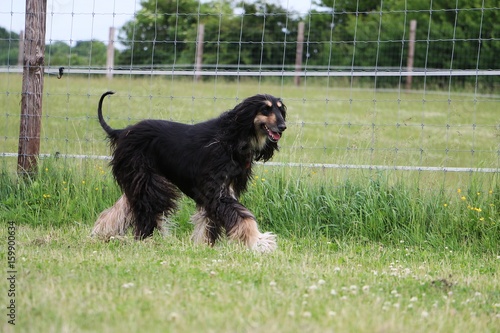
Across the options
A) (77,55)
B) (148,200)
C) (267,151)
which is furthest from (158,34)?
(267,151)

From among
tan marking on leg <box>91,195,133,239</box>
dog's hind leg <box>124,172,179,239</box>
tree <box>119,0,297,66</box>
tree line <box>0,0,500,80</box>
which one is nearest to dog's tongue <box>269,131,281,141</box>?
dog's hind leg <box>124,172,179,239</box>

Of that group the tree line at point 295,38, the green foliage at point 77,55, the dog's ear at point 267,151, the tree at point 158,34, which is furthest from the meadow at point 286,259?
the green foliage at point 77,55

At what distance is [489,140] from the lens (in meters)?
12.8

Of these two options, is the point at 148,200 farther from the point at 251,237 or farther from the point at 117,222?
the point at 251,237

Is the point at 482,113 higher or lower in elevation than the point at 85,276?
higher

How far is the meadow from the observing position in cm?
351

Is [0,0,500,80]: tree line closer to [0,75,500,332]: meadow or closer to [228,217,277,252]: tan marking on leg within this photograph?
[0,75,500,332]: meadow

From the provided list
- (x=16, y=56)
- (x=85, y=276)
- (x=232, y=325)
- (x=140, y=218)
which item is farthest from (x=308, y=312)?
(x=16, y=56)

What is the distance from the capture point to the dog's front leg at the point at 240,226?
5336 mm

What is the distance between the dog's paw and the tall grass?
3.02 ft

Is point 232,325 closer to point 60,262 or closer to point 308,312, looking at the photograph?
point 308,312

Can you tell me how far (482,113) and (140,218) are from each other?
10.5m

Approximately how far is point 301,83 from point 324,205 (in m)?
14.7

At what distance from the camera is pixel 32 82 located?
276 inches
